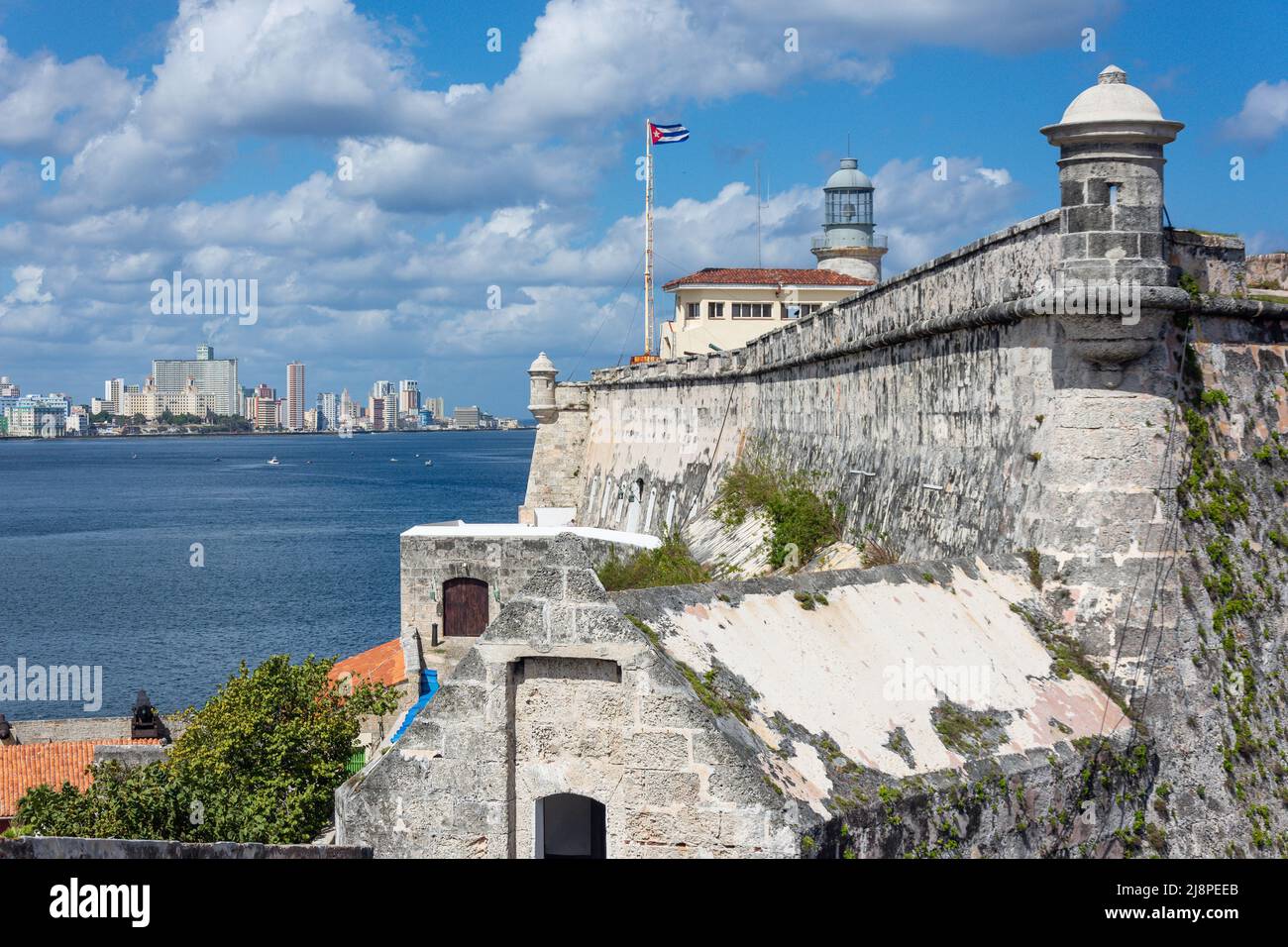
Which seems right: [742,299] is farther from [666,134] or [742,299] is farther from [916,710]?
[916,710]

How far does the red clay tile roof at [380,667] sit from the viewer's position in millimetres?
26625

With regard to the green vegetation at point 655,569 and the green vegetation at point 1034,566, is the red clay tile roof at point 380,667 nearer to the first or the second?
the green vegetation at point 655,569

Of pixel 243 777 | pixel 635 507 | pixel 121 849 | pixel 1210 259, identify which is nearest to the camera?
pixel 121 849

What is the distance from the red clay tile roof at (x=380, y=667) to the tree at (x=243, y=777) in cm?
494

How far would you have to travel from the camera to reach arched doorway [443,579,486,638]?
2750cm

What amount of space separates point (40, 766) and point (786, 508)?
16157 mm

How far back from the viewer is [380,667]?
1110 inches

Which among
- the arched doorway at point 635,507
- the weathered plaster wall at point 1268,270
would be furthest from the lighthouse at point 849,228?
the weathered plaster wall at point 1268,270

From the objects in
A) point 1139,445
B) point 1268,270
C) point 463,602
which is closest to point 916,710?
point 1139,445

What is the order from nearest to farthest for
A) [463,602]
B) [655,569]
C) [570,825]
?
[570,825] → [655,569] → [463,602]

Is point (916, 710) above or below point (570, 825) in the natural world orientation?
above
